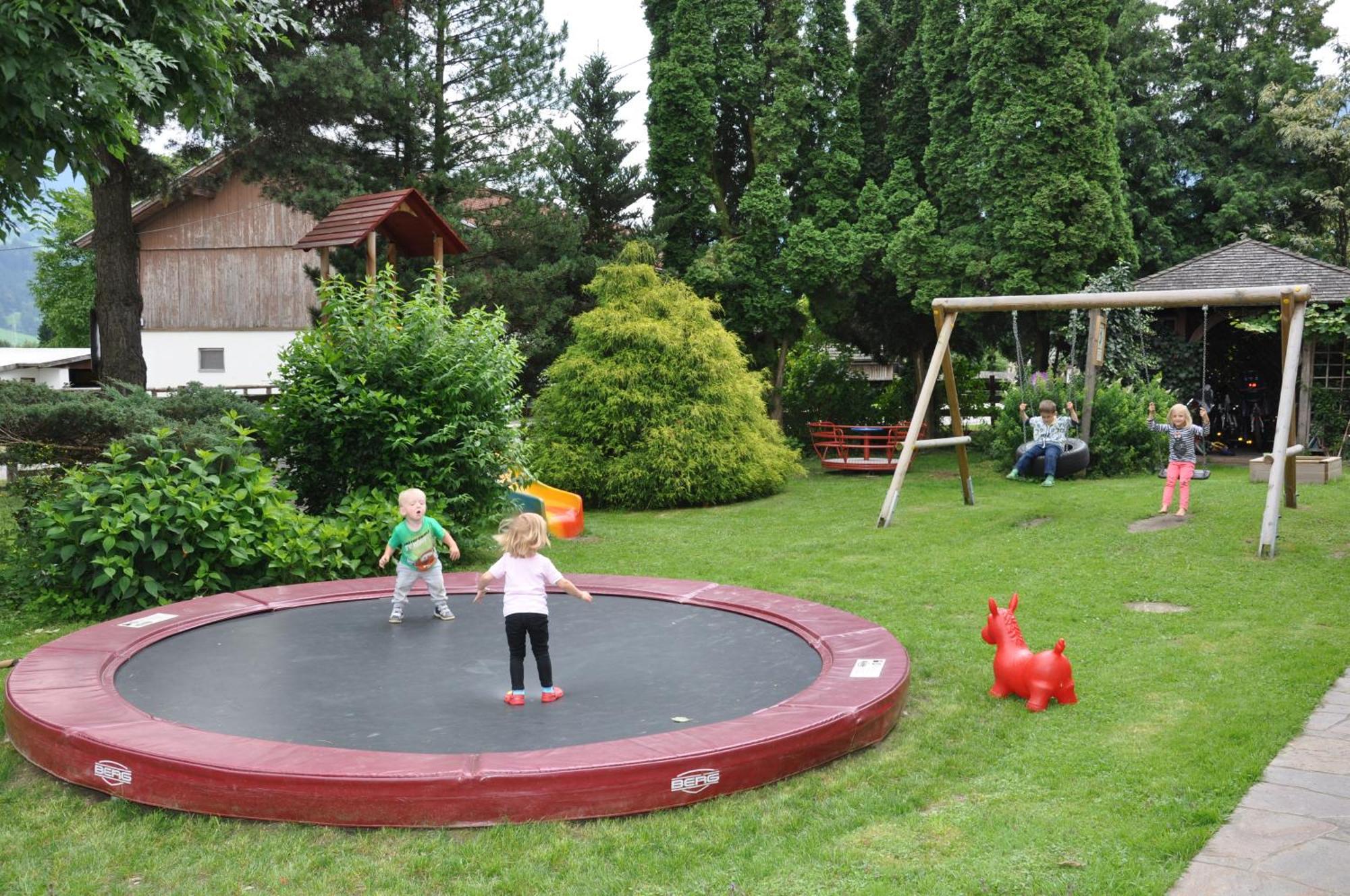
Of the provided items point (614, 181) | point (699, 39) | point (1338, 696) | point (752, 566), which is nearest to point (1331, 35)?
point (699, 39)

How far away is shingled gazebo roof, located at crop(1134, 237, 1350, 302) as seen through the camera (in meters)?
15.3

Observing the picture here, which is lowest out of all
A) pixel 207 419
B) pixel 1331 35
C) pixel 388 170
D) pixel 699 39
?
pixel 207 419

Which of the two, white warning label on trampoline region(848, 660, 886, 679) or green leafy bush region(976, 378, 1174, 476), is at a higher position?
green leafy bush region(976, 378, 1174, 476)

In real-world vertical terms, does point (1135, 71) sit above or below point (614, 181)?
above

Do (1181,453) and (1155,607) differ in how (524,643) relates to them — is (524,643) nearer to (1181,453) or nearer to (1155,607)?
(1155,607)

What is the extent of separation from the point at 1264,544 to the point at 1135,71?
14.6 metres

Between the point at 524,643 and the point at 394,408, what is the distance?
4.40m

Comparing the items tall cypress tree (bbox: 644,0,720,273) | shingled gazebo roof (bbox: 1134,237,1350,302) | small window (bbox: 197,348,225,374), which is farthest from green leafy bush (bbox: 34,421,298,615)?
small window (bbox: 197,348,225,374)

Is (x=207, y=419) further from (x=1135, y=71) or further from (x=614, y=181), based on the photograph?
(x=1135, y=71)

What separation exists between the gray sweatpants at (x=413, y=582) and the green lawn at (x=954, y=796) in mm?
1099

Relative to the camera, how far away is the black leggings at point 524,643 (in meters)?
4.44

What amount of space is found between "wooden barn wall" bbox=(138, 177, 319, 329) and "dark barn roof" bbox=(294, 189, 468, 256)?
1176 cm

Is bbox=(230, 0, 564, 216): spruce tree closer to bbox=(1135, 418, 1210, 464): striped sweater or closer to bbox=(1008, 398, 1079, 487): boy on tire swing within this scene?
bbox=(1008, 398, 1079, 487): boy on tire swing

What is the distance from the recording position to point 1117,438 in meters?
13.6
